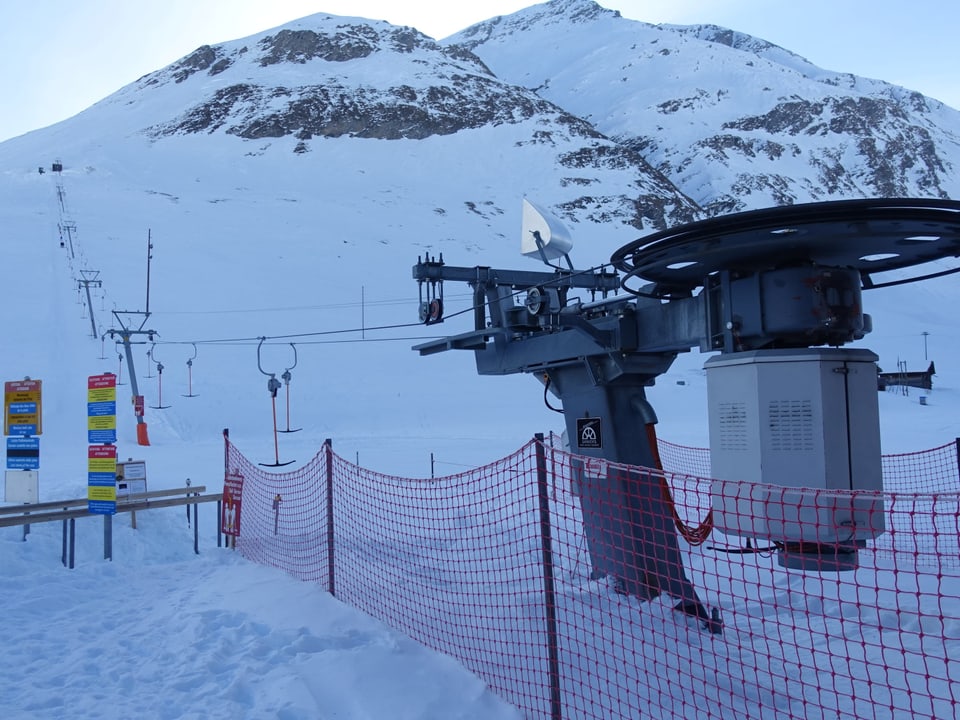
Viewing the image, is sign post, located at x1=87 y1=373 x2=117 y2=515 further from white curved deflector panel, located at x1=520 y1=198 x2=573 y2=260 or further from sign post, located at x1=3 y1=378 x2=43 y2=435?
white curved deflector panel, located at x1=520 y1=198 x2=573 y2=260

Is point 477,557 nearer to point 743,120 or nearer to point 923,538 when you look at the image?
point 923,538

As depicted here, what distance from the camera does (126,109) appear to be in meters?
96.2

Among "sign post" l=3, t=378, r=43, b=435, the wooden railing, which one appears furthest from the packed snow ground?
"sign post" l=3, t=378, r=43, b=435

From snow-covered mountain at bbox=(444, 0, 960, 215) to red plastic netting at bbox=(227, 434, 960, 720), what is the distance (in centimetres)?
8477

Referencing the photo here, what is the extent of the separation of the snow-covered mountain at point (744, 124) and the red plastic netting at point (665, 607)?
3337 inches

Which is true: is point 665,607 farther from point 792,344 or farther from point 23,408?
point 23,408

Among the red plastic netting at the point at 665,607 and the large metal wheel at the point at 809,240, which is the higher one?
the large metal wheel at the point at 809,240

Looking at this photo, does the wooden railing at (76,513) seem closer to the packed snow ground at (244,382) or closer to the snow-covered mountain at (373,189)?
the packed snow ground at (244,382)

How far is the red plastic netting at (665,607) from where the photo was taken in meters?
4.32

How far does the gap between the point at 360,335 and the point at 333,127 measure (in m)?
54.4

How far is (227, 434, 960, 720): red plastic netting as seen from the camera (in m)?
4.32

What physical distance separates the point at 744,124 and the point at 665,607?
12165 cm

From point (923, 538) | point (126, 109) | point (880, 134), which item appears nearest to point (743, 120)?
point (880, 134)

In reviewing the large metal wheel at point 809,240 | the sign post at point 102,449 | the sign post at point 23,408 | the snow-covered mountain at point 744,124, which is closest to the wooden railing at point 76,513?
the sign post at point 102,449
